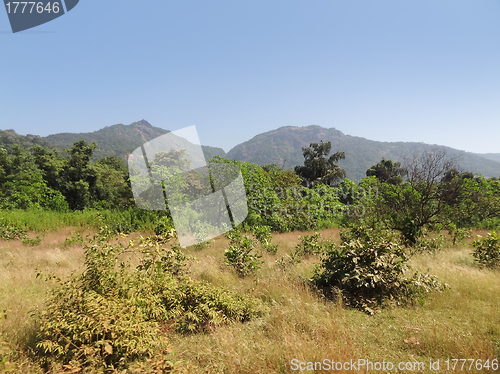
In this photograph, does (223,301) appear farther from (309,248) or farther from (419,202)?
(419,202)

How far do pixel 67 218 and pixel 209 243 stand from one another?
10.7 meters

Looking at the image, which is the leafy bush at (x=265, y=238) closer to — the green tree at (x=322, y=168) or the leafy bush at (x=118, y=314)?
the leafy bush at (x=118, y=314)

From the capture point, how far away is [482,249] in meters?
7.61

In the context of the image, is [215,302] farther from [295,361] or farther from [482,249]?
[482,249]

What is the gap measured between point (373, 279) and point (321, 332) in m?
1.83

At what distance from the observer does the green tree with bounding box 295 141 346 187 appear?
4481cm

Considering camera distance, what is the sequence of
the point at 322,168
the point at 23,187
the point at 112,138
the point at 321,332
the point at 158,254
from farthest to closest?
the point at 112,138 < the point at 322,168 < the point at 23,187 < the point at 158,254 < the point at 321,332

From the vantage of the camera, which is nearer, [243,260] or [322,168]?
[243,260]

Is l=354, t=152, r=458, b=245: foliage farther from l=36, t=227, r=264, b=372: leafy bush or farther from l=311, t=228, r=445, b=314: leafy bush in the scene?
l=36, t=227, r=264, b=372: leafy bush

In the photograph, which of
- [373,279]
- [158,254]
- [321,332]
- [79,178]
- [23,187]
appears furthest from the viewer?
[79,178]

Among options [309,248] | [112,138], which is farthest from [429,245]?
[112,138]

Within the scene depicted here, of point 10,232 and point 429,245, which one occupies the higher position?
point 10,232

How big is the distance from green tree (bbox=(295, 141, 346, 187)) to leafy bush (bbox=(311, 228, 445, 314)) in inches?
1534

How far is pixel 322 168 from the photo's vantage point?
156ft
